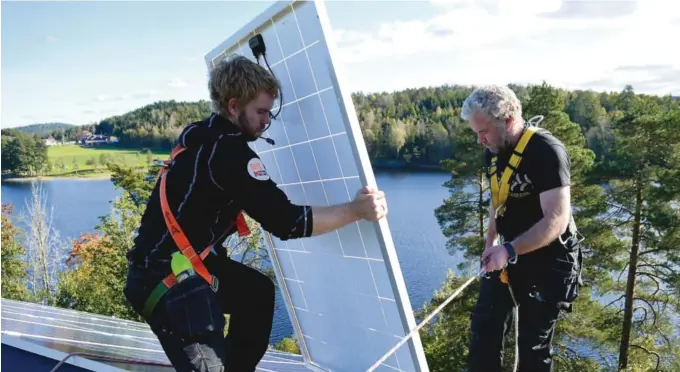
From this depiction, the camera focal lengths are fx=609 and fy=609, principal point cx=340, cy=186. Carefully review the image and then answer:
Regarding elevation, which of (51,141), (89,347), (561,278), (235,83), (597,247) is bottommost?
(597,247)

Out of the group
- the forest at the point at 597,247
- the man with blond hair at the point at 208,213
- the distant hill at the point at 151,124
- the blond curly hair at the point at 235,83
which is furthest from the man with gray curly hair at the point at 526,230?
the distant hill at the point at 151,124

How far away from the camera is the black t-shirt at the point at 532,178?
137 inches

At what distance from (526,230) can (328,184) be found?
1.32 meters

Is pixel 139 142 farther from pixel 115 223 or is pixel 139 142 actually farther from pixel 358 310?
pixel 358 310

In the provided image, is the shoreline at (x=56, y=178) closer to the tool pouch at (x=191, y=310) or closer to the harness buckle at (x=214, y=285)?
the harness buckle at (x=214, y=285)

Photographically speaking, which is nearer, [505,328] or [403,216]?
[505,328]

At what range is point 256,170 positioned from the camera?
105 inches

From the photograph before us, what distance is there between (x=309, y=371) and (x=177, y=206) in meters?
2.20

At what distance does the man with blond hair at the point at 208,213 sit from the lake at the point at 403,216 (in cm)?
2805

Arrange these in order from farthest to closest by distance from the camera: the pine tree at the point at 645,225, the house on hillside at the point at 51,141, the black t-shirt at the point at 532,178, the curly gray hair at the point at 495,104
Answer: the house on hillside at the point at 51,141
the pine tree at the point at 645,225
the curly gray hair at the point at 495,104
the black t-shirt at the point at 532,178

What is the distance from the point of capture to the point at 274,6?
3191 millimetres

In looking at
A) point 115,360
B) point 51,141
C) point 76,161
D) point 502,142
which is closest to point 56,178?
point 76,161

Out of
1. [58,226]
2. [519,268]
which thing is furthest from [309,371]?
[58,226]

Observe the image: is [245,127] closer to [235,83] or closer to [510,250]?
[235,83]
